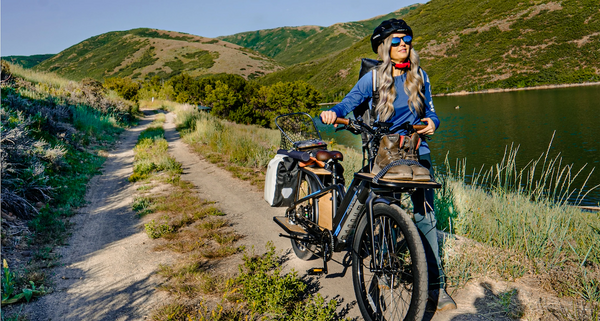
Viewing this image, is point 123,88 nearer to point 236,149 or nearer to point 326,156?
point 236,149

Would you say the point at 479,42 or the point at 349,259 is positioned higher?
the point at 479,42

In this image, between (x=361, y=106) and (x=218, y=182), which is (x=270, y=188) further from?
(x=218, y=182)

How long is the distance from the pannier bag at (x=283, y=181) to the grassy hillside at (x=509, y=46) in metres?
73.4

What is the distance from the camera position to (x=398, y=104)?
106 inches

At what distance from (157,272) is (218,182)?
4.45 meters

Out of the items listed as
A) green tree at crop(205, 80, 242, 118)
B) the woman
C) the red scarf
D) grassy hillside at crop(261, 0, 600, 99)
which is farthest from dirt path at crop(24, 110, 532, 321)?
grassy hillside at crop(261, 0, 600, 99)

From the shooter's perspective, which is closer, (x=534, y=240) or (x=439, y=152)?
(x=534, y=240)

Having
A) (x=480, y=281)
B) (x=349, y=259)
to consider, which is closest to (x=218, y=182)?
(x=349, y=259)

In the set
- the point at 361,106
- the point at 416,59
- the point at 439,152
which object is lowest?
the point at 439,152

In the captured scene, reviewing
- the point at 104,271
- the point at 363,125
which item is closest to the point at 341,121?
the point at 363,125

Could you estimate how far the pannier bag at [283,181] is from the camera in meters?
4.02

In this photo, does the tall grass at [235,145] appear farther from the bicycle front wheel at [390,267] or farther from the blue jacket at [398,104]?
the bicycle front wheel at [390,267]

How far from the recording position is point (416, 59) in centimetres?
271

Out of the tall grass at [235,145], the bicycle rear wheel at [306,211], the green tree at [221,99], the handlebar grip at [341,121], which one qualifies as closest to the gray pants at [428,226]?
the handlebar grip at [341,121]
